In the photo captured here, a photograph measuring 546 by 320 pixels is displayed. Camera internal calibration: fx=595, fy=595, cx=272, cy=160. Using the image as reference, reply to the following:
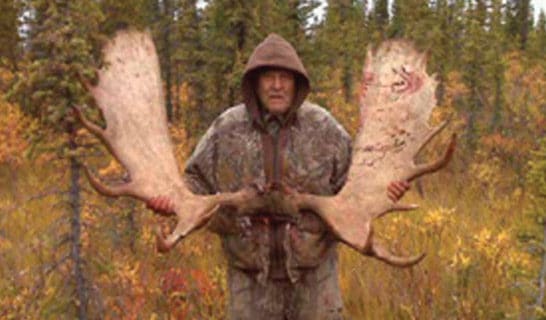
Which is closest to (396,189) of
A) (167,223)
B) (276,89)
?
(276,89)

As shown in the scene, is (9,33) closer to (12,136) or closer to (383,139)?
(12,136)

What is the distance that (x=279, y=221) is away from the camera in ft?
12.0

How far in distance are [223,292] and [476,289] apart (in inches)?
99.5

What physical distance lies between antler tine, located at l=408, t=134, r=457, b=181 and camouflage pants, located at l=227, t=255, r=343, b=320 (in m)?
0.96

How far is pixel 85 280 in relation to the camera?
5.94 metres

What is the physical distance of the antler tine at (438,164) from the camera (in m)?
2.90

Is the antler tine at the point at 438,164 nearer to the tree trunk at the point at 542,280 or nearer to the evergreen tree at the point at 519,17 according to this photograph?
the tree trunk at the point at 542,280

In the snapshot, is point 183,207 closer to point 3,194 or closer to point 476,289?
point 476,289

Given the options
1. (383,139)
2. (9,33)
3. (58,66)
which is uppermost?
(9,33)

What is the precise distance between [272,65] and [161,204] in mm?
1067

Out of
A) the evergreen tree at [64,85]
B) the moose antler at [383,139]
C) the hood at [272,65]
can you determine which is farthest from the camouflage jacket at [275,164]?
the evergreen tree at [64,85]

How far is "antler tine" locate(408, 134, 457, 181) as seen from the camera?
290cm

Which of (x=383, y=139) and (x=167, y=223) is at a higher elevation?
(x=383, y=139)

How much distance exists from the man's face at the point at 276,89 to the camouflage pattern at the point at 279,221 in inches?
3.7
